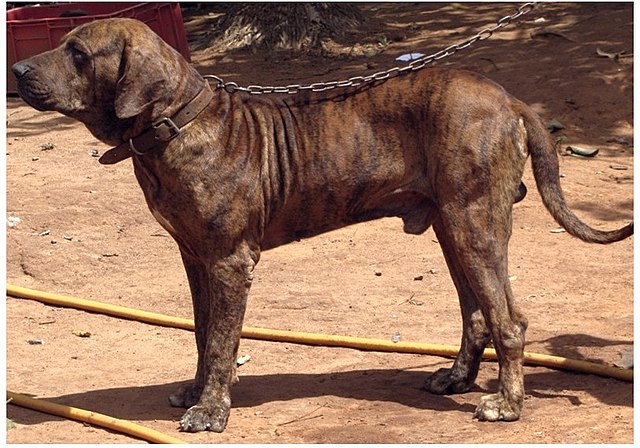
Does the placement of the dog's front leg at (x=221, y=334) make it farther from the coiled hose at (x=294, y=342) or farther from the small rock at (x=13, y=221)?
the small rock at (x=13, y=221)

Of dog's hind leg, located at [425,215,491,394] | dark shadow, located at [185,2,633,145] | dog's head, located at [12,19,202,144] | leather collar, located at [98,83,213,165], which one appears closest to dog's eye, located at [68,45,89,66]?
dog's head, located at [12,19,202,144]

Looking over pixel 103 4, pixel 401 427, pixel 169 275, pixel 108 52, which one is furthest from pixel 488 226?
pixel 103 4

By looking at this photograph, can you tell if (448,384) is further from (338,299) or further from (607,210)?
(607,210)

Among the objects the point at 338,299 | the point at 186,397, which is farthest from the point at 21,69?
the point at 338,299

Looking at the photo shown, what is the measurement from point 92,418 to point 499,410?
2.07 metres

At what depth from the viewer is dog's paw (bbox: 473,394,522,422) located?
618 centimetres

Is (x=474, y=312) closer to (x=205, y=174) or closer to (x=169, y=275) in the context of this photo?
(x=205, y=174)

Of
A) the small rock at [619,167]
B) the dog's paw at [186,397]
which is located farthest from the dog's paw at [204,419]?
the small rock at [619,167]

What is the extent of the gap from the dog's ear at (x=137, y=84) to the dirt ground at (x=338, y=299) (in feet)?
5.38

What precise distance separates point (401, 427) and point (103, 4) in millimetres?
10225

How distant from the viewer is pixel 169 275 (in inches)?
362

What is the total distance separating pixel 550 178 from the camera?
6359 mm

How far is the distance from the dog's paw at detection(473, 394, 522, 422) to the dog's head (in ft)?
7.24

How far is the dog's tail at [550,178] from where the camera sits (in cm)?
628
